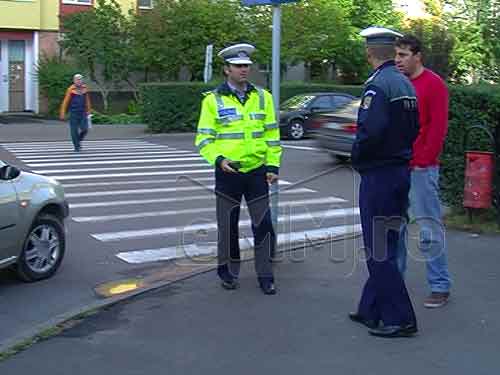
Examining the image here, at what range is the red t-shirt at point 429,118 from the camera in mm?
6402

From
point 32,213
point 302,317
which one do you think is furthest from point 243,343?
point 32,213

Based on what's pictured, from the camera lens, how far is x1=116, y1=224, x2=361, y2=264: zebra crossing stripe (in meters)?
8.89

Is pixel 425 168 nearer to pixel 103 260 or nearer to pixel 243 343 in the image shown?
pixel 243 343

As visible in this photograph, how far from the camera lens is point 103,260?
875 centimetres

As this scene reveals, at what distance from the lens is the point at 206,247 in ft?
31.1

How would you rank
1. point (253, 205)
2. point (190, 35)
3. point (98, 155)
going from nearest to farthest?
point (253, 205) → point (98, 155) → point (190, 35)

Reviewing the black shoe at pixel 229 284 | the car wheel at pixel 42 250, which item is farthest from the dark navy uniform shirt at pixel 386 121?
the car wheel at pixel 42 250

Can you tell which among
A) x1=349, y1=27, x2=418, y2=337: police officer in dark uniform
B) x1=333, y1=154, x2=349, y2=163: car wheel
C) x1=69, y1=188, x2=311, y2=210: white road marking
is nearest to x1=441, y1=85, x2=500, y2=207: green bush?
x1=349, y1=27, x2=418, y2=337: police officer in dark uniform

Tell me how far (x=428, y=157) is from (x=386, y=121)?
103 centimetres

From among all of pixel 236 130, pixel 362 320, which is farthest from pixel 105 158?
pixel 362 320

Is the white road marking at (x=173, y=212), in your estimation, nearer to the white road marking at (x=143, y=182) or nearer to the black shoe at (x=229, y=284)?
the white road marking at (x=143, y=182)

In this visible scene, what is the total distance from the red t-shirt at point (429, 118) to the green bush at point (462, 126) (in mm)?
3301

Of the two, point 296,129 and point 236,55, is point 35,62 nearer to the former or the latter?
point 296,129

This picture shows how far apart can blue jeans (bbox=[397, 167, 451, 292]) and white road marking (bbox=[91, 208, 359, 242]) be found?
4.25 meters
